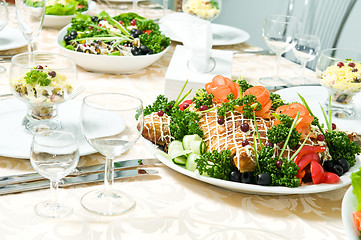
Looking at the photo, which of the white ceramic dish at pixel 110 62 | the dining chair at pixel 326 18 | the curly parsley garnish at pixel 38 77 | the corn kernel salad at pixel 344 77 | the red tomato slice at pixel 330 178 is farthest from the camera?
the dining chair at pixel 326 18

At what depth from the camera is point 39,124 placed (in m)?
1.22

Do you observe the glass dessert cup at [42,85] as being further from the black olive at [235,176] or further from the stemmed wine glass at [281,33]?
the stemmed wine glass at [281,33]

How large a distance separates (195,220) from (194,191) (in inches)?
4.5

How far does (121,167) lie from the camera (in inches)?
42.5

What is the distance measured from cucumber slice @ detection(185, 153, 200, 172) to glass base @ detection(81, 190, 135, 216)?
6.6 inches

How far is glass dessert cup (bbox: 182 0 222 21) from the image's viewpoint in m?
2.27

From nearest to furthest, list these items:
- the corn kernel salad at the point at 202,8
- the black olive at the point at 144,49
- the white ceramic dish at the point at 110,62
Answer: the white ceramic dish at the point at 110,62, the black olive at the point at 144,49, the corn kernel salad at the point at 202,8

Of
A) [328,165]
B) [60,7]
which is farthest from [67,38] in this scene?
[328,165]

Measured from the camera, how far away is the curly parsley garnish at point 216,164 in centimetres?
100

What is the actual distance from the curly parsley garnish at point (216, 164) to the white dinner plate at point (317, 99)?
1.99 feet

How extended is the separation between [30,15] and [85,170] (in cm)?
79

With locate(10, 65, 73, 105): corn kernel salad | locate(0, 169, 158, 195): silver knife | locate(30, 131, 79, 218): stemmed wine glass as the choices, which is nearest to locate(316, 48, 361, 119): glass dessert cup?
locate(0, 169, 158, 195): silver knife

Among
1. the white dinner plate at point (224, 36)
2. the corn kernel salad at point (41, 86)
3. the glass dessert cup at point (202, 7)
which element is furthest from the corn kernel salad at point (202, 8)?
the corn kernel salad at point (41, 86)

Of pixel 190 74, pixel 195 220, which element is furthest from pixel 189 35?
pixel 195 220
